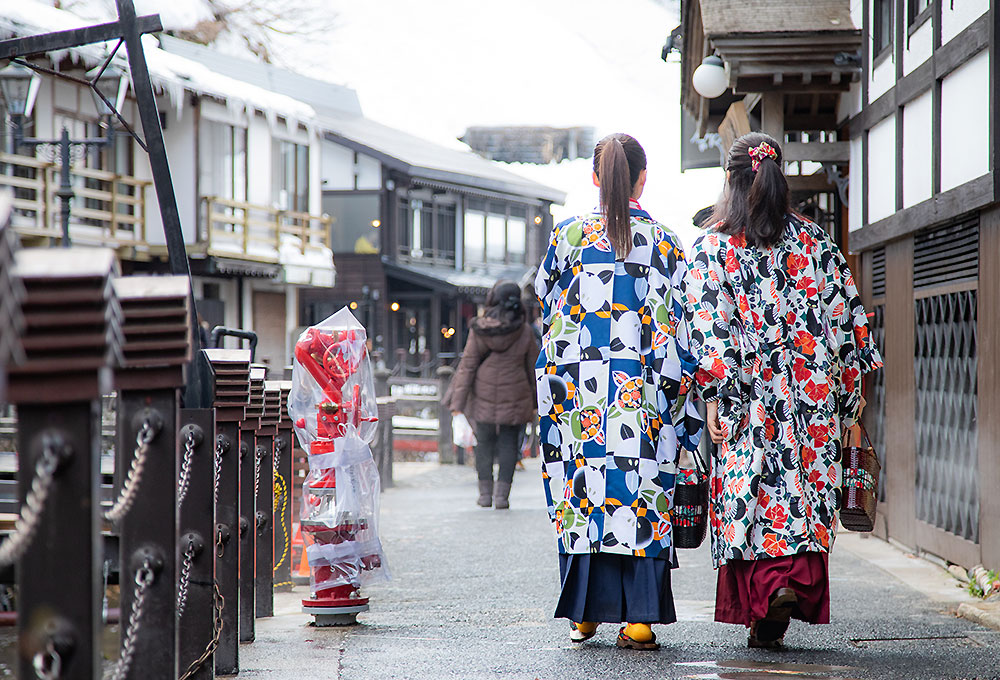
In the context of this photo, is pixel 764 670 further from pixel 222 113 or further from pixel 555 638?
pixel 222 113

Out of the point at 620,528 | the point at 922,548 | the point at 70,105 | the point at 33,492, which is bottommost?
the point at 922,548

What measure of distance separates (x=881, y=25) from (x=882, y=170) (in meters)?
1.02

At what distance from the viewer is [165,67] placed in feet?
75.4

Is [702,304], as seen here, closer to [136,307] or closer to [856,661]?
[856,661]

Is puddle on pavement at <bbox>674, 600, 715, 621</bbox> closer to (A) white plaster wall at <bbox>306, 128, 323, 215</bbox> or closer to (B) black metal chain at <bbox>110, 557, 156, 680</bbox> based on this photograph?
(B) black metal chain at <bbox>110, 557, 156, 680</bbox>

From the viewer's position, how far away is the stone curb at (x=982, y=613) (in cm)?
505

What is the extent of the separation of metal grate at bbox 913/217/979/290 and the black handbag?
2.43 m

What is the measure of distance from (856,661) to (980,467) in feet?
7.43

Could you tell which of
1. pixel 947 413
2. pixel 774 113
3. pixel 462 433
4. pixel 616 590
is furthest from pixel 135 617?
pixel 462 433

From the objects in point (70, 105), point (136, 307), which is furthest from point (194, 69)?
point (136, 307)

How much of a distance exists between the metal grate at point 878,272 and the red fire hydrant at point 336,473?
15.6 feet

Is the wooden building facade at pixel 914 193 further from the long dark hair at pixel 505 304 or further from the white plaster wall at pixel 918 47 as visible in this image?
the long dark hair at pixel 505 304

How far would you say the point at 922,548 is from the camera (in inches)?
292

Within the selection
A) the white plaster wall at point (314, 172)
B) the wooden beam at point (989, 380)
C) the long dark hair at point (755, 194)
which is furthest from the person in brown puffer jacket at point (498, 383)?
the white plaster wall at point (314, 172)
